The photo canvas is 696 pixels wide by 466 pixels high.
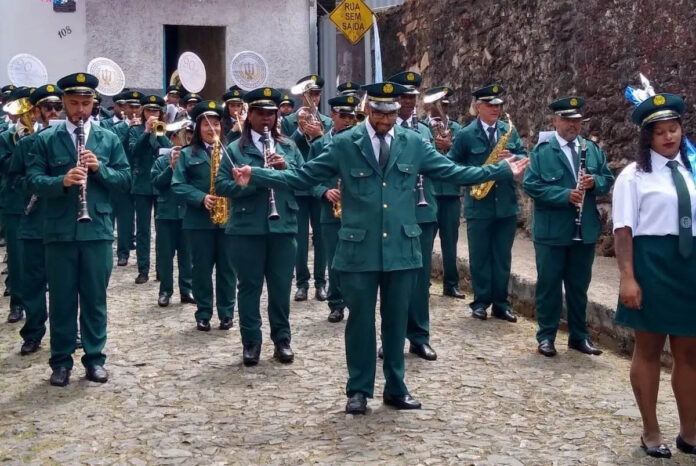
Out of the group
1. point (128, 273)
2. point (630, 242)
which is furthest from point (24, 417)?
point (128, 273)

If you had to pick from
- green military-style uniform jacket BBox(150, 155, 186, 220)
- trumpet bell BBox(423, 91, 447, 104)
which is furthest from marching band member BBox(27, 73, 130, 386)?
trumpet bell BBox(423, 91, 447, 104)

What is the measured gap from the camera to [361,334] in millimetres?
6672

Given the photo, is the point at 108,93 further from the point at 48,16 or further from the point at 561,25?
the point at 561,25

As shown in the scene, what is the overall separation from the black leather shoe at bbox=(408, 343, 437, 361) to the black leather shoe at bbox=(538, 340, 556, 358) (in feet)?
2.87

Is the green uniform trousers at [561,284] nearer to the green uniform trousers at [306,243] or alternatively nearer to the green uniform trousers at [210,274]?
the green uniform trousers at [210,274]

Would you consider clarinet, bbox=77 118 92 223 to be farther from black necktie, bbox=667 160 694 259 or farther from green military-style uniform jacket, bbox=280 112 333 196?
black necktie, bbox=667 160 694 259

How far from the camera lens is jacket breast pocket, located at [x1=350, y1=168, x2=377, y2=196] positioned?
21.8 ft

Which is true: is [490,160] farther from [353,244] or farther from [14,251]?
[14,251]

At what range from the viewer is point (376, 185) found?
262 inches

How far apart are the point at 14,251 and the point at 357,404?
4369mm

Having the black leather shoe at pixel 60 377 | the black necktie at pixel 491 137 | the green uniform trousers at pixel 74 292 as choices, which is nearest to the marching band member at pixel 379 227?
the green uniform trousers at pixel 74 292

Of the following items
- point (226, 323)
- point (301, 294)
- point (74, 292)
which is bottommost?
point (226, 323)

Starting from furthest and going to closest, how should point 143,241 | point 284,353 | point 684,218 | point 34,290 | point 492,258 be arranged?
point 143,241
point 492,258
point 34,290
point 284,353
point 684,218

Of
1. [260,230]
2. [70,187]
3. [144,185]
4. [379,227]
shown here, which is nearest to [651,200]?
[379,227]
